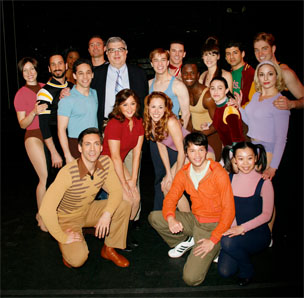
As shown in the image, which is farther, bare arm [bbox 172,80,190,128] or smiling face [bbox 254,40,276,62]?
smiling face [bbox 254,40,276,62]

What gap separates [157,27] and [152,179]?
5.96 meters

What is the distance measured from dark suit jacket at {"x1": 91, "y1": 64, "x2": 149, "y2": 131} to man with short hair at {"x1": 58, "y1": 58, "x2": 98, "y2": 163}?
138mm

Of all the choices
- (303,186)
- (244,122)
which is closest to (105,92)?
(244,122)

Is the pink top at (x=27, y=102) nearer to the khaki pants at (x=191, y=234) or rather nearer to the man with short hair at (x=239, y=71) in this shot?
the khaki pants at (x=191, y=234)

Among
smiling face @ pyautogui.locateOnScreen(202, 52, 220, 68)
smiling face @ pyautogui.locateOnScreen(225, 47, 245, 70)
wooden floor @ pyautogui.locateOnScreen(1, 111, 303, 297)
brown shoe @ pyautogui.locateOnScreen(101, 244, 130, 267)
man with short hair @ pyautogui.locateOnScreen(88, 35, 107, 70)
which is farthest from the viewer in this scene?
man with short hair @ pyautogui.locateOnScreen(88, 35, 107, 70)

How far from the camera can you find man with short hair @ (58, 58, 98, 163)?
9.38 feet

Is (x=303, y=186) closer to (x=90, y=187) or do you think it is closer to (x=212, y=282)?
(x=212, y=282)

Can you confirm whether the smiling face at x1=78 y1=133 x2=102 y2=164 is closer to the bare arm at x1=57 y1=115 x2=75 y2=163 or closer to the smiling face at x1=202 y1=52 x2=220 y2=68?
the bare arm at x1=57 y1=115 x2=75 y2=163

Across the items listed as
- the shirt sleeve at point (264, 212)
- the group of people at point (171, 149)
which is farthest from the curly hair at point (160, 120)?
the shirt sleeve at point (264, 212)

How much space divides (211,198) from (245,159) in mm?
398

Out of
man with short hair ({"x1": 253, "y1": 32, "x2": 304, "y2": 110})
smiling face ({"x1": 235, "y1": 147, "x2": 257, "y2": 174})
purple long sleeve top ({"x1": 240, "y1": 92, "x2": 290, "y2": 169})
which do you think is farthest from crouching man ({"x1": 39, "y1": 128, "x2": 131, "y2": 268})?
man with short hair ({"x1": 253, "y1": 32, "x2": 304, "y2": 110})

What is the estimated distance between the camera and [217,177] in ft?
7.92

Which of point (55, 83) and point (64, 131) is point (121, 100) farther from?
Result: point (55, 83)

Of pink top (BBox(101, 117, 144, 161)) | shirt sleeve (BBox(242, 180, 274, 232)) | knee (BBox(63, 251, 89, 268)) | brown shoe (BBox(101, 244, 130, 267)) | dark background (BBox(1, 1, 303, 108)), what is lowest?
brown shoe (BBox(101, 244, 130, 267))
